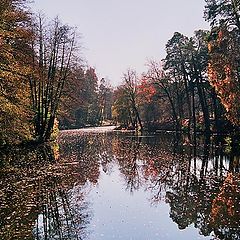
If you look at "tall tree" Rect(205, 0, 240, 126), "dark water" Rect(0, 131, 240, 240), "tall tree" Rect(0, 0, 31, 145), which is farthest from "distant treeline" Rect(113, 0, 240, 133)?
"tall tree" Rect(0, 0, 31, 145)

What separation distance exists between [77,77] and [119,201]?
1251 inches

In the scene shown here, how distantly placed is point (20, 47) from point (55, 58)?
35.6 ft

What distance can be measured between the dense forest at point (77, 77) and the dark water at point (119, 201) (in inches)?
217

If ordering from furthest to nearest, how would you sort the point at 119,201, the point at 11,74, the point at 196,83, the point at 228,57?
1. the point at 196,83
2. the point at 228,57
3. the point at 11,74
4. the point at 119,201

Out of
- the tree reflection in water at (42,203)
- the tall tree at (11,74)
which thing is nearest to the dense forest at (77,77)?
the tall tree at (11,74)

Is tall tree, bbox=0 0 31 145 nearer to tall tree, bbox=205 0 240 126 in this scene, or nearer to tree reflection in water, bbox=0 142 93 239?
tree reflection in water, bbox=0 142 93 239

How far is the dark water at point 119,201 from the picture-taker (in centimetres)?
938

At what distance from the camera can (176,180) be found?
54.5 ft

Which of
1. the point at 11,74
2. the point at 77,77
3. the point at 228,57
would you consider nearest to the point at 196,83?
the point at 77,77

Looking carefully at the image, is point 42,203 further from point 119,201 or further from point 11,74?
point 11,74

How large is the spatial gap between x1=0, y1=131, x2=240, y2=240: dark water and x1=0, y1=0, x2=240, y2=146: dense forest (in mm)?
5505

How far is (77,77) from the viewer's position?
4338cm

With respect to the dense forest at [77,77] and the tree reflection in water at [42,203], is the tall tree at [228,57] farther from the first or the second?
the tree reflection in water at [42,203]

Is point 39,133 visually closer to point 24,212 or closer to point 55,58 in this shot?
point 55,58
